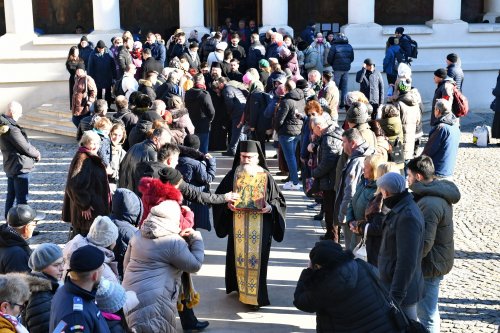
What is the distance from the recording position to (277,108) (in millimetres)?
13930

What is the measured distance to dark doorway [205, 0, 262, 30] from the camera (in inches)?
1165

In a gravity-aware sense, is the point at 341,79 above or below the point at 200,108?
below

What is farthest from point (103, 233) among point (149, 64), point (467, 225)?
point (149, 64)

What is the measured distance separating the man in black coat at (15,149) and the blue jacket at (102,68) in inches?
273

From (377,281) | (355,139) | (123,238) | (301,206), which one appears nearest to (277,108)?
(301,206)

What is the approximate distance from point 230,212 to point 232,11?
70.5 feet

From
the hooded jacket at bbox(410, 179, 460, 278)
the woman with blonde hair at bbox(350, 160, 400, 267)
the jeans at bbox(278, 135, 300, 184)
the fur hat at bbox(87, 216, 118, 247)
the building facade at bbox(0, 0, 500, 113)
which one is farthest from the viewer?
the building facade at bbox(0, 0, 500, 113)

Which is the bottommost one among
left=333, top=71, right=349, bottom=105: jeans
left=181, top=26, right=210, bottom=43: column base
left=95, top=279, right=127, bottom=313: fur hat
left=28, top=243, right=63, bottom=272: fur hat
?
left=333, top=71, right=349, bottom=105: jeans

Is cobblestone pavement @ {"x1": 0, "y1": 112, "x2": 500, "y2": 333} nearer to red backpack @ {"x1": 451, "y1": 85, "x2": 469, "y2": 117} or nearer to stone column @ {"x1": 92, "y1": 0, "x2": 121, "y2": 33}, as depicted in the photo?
red backpack @ {"x1": 451, "y1": 85, "x2": 469, "y2": 117}

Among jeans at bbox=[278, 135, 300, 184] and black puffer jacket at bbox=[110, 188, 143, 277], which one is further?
jeans at bbox=[278, 135, 300, 184]

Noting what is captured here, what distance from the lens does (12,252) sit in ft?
22.2

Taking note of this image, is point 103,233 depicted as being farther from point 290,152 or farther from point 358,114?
point 290,152

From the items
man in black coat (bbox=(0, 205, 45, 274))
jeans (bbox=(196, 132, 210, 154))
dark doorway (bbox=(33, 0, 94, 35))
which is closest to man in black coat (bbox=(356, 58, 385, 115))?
jeans (bbox=(196, 132, 210, 154))

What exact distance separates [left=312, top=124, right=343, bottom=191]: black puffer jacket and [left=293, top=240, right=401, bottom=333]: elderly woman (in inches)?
208
